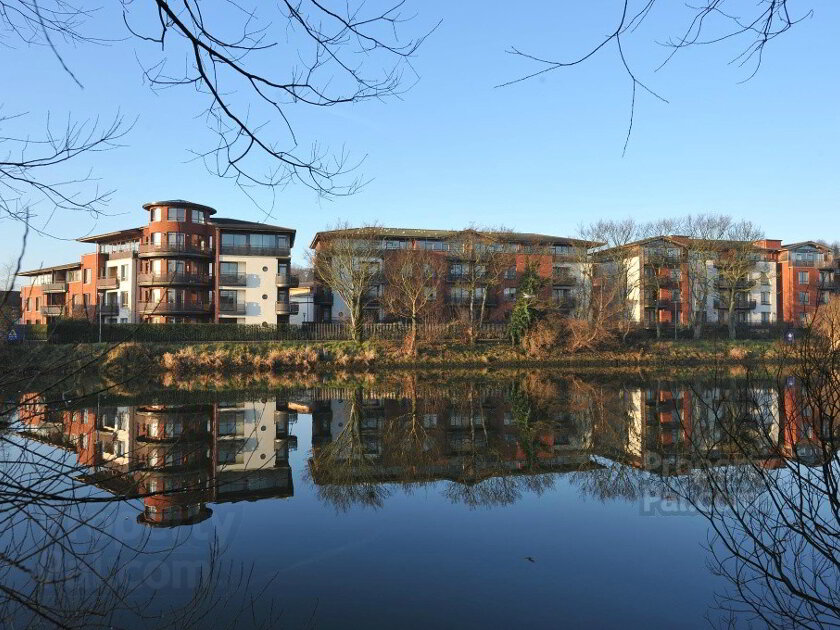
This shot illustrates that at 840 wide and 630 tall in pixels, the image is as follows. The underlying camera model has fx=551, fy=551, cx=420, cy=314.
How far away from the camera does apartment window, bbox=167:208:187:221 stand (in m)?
44.9

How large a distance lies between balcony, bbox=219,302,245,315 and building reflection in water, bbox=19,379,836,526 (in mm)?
25063

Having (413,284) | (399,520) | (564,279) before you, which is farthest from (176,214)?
(399,520)

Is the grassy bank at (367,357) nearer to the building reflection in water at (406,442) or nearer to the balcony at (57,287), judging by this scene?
the building reflection in water at (406,442)

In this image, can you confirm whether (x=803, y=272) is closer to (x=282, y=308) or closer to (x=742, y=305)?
(x=742, y=305)

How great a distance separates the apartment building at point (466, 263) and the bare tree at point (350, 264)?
22 centimetres

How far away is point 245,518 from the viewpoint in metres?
8.12

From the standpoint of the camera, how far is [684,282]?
2176 inches

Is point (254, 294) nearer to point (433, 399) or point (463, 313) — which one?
point (463, 313)

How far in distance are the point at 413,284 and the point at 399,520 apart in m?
32.1

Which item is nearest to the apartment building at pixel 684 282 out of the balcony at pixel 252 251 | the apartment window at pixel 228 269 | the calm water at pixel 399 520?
the balcony at pixel 252 251

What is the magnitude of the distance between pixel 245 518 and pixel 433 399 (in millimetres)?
13110

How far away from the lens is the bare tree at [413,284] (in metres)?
38.0

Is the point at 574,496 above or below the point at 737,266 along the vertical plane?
below

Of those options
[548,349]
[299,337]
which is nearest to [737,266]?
[548,349]
